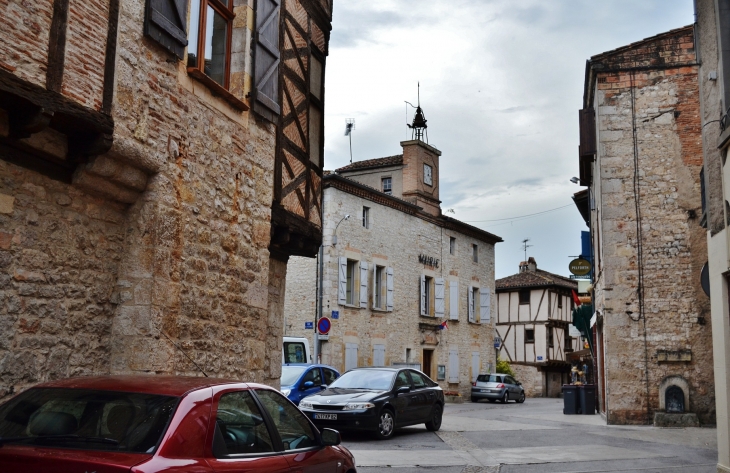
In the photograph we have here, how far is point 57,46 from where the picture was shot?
6254mm

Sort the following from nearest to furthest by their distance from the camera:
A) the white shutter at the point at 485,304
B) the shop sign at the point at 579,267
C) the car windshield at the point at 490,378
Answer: the shop sign at the point at 579,267 < the car windshield at the point at 490,378 < the white shutter at the point at 485,304

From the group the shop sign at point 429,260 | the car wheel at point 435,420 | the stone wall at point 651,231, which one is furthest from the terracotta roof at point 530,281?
the car wheel at point 435,420

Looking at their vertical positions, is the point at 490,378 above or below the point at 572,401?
above

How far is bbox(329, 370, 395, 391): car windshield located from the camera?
48.1ft

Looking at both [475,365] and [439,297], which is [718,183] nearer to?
[439,297]

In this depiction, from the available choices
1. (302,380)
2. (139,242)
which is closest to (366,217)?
(302,380)

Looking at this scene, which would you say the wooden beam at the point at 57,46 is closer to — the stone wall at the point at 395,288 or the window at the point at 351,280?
the stone wall at the point at 395,288

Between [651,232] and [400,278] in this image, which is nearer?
[651,232]

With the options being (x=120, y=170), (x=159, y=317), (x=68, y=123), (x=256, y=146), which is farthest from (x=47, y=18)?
(x=256, y=146)

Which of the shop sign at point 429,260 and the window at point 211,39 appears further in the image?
the shop sign at point 429,260

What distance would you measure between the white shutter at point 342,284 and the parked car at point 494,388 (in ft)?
34.5

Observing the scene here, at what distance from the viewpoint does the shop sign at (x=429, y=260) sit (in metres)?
31.6

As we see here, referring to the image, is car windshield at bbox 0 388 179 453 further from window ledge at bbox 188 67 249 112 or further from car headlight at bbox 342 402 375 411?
car headlight at bbox 342 402 375 411

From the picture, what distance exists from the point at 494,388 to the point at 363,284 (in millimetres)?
9807
